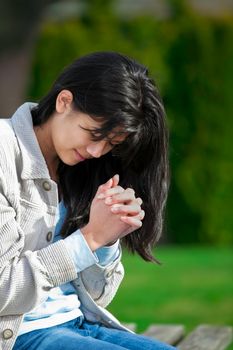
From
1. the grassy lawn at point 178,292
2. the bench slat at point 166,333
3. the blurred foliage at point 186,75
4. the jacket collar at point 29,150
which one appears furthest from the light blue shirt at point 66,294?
the blurred foliage at point 186,75

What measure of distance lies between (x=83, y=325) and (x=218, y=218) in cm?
925

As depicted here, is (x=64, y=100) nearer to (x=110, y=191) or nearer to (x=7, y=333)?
(x=110, y=191)

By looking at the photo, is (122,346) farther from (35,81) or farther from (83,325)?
(35,81)

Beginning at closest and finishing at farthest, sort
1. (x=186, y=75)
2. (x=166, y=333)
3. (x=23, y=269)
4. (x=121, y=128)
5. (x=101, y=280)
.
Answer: (x=23, y=269) → (x=121, y=128) → (x=101, y=280) → (x=166, y=333) → (x=186, y=75)

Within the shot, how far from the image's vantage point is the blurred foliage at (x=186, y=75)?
1223cm

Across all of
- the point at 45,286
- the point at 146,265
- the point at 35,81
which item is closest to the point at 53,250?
the point at 45,286

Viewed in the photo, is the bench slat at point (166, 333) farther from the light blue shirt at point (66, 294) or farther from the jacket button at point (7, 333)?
the jacket button at point (7, 333)

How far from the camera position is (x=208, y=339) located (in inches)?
171

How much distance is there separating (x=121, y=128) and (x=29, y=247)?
1.55 feet

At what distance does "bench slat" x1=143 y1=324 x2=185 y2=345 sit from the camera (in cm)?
436

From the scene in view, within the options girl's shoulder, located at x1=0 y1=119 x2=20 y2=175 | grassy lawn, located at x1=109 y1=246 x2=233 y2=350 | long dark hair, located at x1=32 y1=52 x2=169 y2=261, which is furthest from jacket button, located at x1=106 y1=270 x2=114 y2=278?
grassy lawn, located at x1=109 y1=246 x2=233 y2=350

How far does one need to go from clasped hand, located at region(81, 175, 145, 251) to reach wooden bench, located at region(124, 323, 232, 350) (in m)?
1.20

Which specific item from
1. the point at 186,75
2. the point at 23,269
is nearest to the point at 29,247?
the point at 23,269

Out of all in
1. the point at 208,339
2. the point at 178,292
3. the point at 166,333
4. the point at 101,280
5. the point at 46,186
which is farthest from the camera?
the point at 178,292
